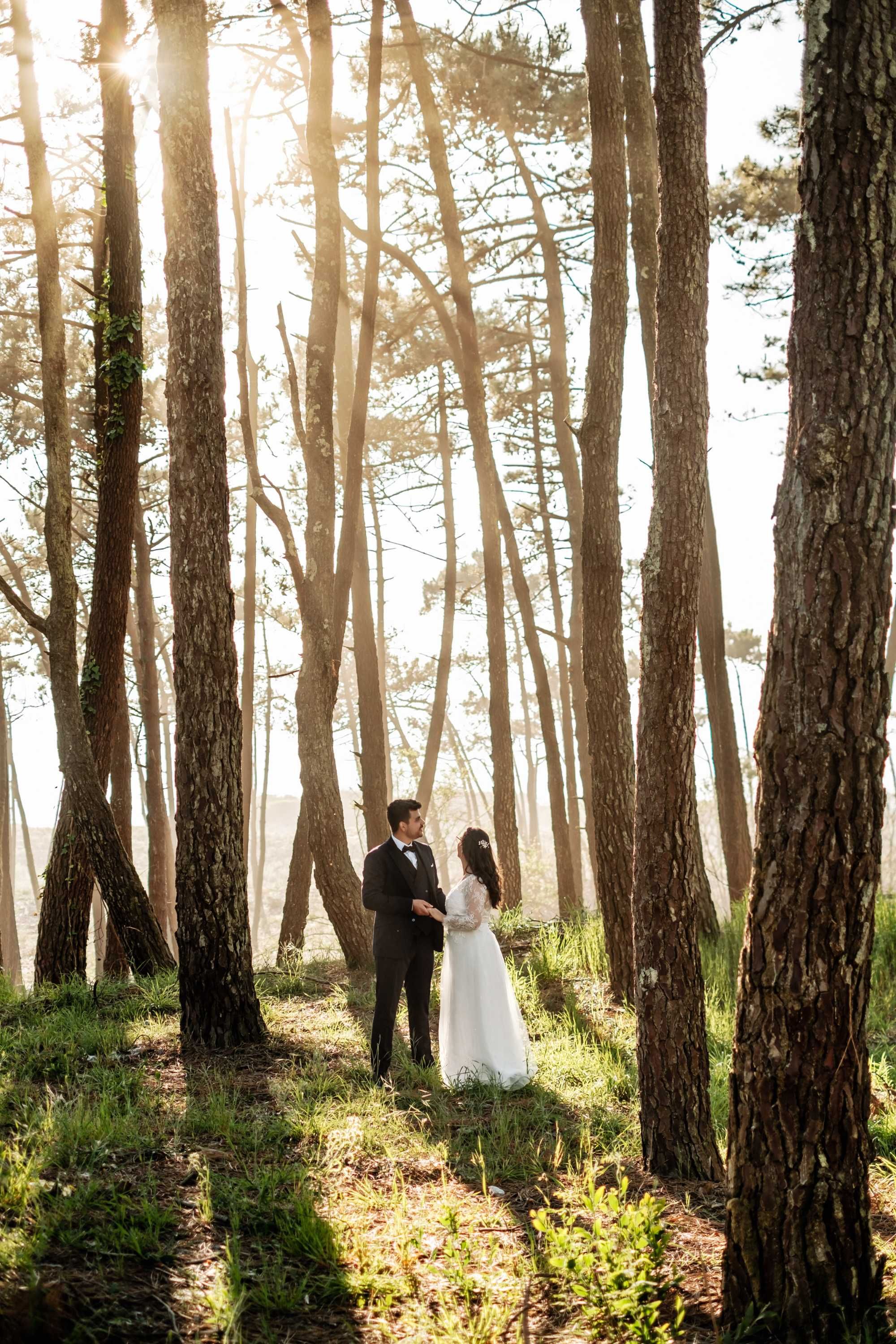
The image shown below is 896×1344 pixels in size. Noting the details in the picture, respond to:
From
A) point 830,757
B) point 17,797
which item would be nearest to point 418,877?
point 830,757

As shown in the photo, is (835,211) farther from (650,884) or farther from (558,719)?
(558,719)

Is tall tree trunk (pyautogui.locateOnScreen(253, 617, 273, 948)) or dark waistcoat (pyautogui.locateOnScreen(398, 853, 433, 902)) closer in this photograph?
dark waistcoat (pyautogui.locateOnScreen(398, 853, 433, 902))

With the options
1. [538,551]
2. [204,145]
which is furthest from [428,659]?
[204,145]

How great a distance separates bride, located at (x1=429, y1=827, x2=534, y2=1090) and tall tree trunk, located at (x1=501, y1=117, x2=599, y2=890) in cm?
807

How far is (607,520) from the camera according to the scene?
8.77 m

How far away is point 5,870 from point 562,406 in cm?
1666

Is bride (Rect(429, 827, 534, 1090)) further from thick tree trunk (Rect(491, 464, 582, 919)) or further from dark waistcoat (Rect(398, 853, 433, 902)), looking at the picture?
thick tree trunk (Rect(491, 464, 582, 919))

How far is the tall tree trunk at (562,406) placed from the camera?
16.5 m

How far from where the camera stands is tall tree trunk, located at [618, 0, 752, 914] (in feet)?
33.6

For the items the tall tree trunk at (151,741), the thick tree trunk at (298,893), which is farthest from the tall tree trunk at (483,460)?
the tall tree trunk at (151,741)

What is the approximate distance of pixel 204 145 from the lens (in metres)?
7.72

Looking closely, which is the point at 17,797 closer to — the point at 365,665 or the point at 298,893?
the point at 298,893

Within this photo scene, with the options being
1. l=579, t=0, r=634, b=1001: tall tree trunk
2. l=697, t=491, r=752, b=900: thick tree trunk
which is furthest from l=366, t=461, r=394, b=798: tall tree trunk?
l=579, t=0, r=634, b=1001: tall tree trunk

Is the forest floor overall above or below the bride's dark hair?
below
